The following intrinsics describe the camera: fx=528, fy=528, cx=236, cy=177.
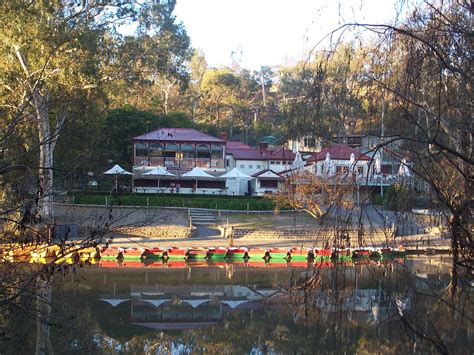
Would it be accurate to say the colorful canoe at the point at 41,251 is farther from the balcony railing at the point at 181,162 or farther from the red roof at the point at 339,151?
the balcony railing at the point at 181,162

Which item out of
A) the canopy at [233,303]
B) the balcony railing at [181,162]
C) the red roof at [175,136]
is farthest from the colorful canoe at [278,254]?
the red roof at [175,136]

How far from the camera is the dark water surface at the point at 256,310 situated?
4320 mm

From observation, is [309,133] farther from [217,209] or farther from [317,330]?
[217,209]

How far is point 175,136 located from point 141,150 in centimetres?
225

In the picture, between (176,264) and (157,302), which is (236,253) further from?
(157,302)

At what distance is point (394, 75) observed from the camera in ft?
14.1

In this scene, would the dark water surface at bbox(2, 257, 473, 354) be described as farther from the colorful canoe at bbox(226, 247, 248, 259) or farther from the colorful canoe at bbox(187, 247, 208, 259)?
the colorful canoe at bbox(226, 247, 248, 259)

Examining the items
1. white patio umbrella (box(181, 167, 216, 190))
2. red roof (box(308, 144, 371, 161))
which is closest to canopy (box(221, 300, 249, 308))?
red roof (box(308, 144, 371, 161))

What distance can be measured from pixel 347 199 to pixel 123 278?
12.2 meters

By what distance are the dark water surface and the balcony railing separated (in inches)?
582

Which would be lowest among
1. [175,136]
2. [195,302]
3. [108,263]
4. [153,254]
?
[195,302]

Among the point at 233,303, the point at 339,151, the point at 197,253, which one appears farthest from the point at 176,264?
the point at 339,151

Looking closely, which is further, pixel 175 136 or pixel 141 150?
pixel 175 136

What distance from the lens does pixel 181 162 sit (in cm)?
3250
